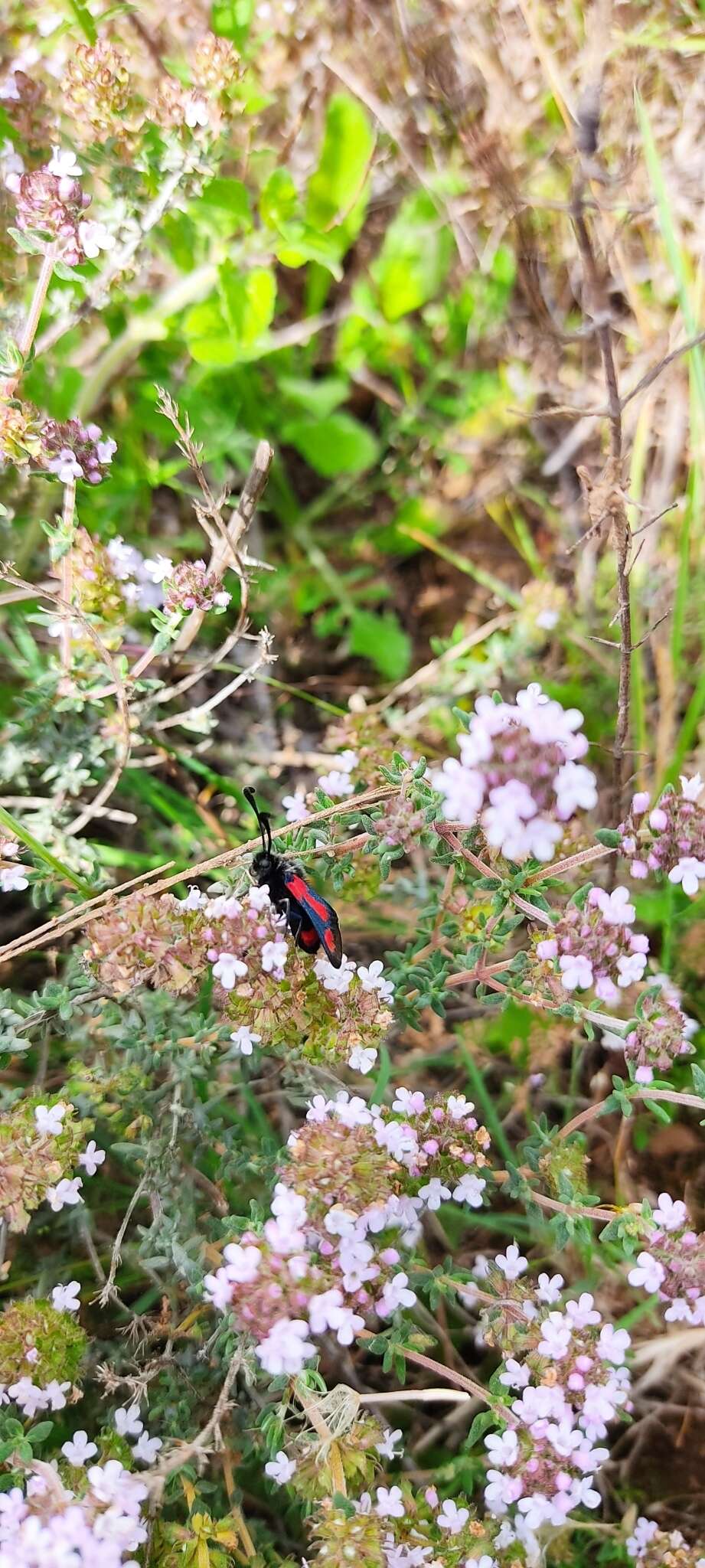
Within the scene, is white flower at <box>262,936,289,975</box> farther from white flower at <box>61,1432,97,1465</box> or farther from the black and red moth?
white flower at <box>61,1432,97,1465</box>

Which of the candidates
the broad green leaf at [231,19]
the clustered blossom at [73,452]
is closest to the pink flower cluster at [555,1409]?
the clustered blossom at [73,452]

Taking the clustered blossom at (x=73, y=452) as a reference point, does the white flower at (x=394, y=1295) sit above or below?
below

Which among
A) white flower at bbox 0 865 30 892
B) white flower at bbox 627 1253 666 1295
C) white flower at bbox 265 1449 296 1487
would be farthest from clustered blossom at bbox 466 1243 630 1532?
white flower at bbox 0 865 30 892

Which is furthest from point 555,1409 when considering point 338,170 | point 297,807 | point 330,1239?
point 338,170

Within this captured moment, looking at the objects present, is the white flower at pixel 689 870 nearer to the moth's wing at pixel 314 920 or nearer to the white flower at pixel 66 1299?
the moth's wing at pixel 314 920

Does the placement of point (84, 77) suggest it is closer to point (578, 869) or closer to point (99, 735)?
point (99, 735)

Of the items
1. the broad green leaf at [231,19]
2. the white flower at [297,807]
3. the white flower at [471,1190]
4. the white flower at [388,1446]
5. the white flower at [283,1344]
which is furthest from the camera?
the broad green leaf at [231,19]

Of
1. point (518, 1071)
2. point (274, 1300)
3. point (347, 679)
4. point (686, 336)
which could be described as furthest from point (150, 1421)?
point (686, 336)
